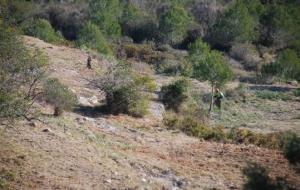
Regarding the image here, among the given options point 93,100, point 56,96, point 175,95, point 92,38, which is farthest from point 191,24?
point 56,96

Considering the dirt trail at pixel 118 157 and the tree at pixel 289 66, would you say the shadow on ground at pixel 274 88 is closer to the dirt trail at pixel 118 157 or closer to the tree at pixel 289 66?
the tree at pixel 289 66

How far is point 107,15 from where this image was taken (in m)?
58.4

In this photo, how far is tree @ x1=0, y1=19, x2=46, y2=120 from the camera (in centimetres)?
1505

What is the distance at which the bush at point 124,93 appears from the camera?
22.7 meters

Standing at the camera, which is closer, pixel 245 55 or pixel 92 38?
pixel 92 38

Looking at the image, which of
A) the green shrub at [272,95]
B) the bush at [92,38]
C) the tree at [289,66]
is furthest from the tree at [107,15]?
the green shrub at [272,95]

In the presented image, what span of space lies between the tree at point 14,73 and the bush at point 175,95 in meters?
9.86

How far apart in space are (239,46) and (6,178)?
47401mm

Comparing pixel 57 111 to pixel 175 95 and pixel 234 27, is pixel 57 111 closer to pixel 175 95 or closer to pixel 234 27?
pixel 175 95

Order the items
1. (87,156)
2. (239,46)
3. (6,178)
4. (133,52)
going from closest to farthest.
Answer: (6,178) < (87,156) < (133,52) < (239,46)

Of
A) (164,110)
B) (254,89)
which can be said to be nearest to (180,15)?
(254,89)

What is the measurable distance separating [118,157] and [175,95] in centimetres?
1080

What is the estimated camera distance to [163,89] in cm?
2834

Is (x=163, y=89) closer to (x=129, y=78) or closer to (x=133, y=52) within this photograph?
(x=129, y=78)
